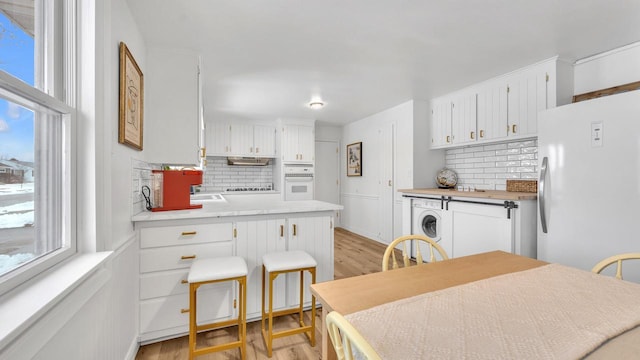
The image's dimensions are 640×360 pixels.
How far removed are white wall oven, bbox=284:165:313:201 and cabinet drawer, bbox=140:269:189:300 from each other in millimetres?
3380

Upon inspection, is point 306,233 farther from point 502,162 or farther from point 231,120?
point 231,120

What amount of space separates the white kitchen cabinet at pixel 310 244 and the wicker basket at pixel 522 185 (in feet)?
6.94

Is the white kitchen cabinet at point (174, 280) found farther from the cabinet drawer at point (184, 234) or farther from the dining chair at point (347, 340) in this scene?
the dining chair at point (347, 340)

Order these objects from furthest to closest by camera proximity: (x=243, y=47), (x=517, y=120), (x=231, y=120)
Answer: (x=231, y=120) < (x=517, y=120) < (x=243, y=47)

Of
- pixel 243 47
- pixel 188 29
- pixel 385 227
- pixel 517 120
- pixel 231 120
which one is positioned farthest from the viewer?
pixel 231 120

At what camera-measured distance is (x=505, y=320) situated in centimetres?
77

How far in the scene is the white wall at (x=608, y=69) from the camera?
2352mm

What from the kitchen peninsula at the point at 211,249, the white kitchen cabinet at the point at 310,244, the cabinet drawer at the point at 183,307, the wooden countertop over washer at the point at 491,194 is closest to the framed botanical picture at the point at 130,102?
the kitchen peninsula at the point at 211,249

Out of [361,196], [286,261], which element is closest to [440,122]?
[361,196]

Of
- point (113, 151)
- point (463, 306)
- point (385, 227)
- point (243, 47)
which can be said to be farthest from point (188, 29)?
point (385, 227)

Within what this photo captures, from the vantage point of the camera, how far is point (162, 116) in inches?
89.6

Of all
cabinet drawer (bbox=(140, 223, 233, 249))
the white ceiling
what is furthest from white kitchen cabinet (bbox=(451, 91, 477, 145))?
cabinet drawer (bbox=(140, 223, 233, 249))

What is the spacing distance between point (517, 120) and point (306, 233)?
8.55 feet

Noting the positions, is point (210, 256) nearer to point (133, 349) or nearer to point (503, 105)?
Result: point (133, 349)
